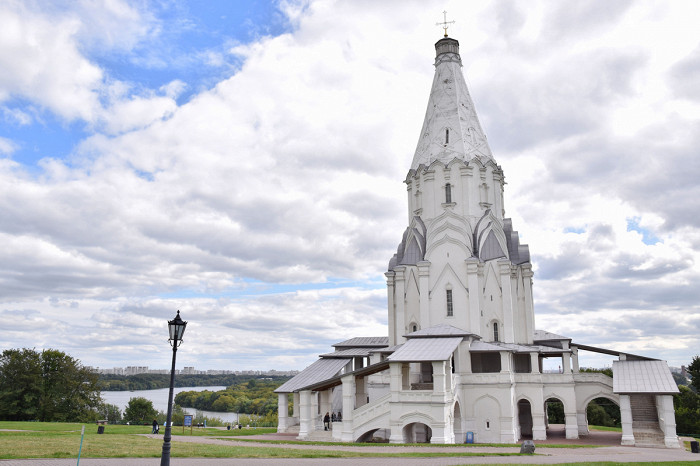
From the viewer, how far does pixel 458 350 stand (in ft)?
108

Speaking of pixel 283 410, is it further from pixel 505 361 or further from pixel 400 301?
pixel 505 361

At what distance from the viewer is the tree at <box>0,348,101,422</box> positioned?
47.3 meters

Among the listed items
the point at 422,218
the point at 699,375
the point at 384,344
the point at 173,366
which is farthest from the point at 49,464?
the point at 699,375

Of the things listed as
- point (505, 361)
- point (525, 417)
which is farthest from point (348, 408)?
point (525, 417)

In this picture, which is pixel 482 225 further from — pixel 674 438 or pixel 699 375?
pixel 699 375

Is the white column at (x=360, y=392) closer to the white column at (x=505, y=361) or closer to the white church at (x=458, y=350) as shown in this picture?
the white church at (x=458, y=350)

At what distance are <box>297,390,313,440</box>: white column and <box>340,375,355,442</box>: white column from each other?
2.48m

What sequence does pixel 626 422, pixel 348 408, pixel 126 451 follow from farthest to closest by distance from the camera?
1. pixel 348 408
2. pixel 626 422
3. pixel 126 451

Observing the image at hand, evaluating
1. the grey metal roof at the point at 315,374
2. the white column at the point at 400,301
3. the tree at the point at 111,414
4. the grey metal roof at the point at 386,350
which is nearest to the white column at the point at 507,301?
the white column at the point at 400,301

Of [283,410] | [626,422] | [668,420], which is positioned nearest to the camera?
[668,420]

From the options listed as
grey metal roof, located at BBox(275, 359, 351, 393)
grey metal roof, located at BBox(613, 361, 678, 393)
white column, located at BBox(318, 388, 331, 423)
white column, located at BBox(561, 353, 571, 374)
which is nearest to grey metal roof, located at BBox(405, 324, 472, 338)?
grey metal roof, located at BBox(275, 359, 351, 393)

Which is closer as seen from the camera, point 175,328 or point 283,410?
point 175,328

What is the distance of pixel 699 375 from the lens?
4672 centimetres

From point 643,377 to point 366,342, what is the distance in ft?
60.6
